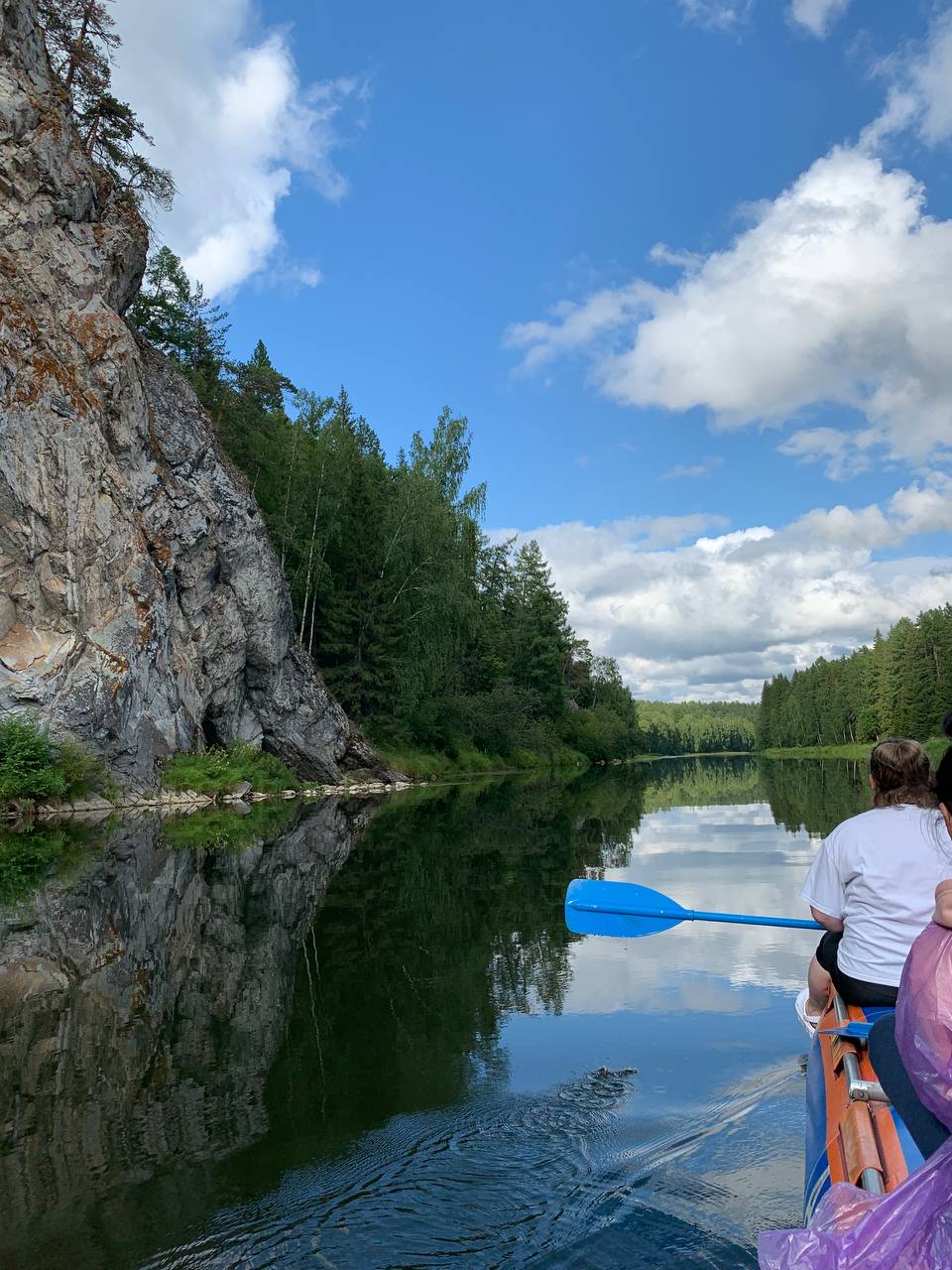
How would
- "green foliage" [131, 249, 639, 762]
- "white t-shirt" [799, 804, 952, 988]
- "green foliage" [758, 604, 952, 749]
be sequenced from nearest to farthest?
"white t-shirt" [799, 804, 952, 988]
"green foliage" [131, 249, 639, 762]
"green foliage" [758, 604, 952, 749]

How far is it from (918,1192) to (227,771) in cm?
2416

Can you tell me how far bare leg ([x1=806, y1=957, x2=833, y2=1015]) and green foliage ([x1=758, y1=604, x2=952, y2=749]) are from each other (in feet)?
125

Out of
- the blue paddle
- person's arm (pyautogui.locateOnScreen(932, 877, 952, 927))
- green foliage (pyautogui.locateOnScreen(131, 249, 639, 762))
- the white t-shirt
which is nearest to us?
person's arm (pyautogui.locateOnScreen(932, 877, 952, 927))

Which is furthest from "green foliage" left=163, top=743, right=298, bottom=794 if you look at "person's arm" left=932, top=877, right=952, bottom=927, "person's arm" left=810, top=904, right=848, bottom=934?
"person's arm" left=932, top=877, right=952, bottom=927

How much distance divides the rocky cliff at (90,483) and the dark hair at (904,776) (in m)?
19.1

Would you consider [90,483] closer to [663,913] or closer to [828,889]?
[663,913]

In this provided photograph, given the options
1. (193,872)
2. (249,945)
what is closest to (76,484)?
(193,872)

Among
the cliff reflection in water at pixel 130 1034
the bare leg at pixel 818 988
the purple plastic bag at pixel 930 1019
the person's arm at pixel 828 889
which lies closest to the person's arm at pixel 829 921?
the person's arm at pixel 828 889

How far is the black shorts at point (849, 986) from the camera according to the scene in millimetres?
3803

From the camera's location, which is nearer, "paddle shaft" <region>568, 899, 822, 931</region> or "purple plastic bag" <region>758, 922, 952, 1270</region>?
"purple plastic bag" <region>758, 922, 952, 1270</region>

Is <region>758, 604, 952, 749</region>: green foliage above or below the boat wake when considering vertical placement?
above

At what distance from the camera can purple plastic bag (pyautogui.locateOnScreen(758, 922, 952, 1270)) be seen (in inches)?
81.7

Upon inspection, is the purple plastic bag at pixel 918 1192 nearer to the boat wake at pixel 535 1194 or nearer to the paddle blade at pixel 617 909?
the boat wake at pixel 535 1194

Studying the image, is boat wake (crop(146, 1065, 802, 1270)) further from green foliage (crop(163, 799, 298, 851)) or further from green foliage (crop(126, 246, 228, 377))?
green foliage (crop(126, 246, 228, 377))
